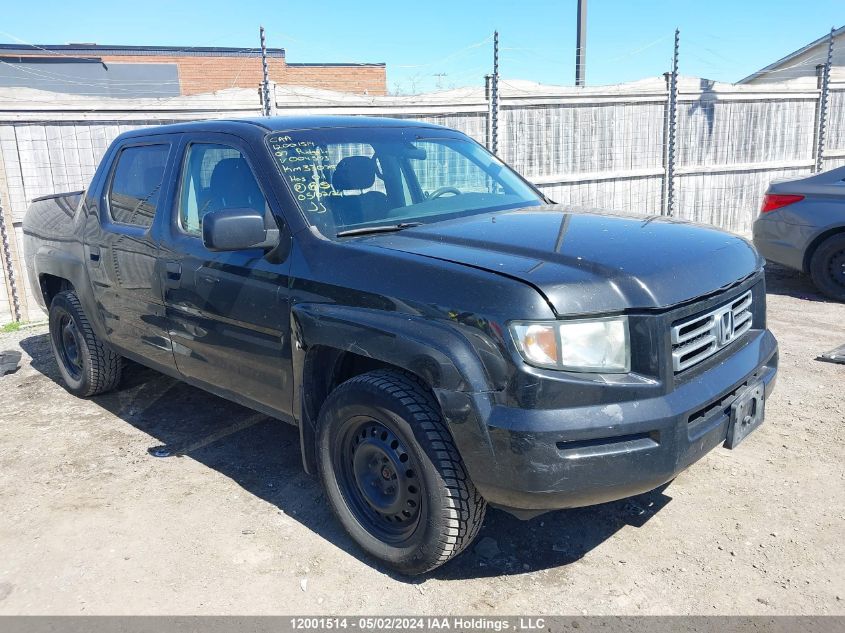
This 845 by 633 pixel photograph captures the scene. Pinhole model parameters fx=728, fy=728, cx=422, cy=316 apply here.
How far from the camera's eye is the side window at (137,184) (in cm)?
429

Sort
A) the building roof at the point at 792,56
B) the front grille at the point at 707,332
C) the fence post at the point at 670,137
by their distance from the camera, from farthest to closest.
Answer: the building roof at the point at 792,56, the fence post at the point at 670,137, the front grille at the point at 707,332

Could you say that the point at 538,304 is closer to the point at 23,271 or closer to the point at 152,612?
the point at 152,612

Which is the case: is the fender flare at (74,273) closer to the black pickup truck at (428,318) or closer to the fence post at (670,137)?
the black pickup truck at (428,318)

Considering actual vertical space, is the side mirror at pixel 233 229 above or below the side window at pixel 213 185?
below

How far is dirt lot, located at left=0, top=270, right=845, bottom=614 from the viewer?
9.64 feet

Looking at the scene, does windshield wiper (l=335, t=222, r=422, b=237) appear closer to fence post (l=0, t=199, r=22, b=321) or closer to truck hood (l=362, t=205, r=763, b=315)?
truck hood (l=362, t=205, r=763, b=315)

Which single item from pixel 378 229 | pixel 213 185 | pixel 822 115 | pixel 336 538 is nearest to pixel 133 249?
pixel 213 185

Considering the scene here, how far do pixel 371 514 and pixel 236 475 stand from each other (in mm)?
1247

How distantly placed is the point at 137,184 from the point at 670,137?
9.22 metres

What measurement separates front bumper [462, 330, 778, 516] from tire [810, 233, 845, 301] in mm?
5688

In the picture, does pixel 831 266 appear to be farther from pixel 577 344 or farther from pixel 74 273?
pixel 74 273

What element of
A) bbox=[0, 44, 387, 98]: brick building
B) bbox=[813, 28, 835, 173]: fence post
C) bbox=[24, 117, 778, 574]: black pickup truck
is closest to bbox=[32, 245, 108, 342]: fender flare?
bbox=[24, 117, 778, 574]: black pickup truck

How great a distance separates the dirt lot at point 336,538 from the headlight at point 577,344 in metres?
1.00

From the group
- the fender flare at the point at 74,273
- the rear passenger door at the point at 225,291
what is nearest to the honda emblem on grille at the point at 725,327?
the rear passenger door at the point at 225,291
